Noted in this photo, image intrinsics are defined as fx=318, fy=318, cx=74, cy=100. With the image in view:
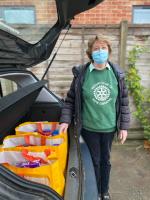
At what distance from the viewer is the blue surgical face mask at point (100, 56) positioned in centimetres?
253

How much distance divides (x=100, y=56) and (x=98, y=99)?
343 millimetres

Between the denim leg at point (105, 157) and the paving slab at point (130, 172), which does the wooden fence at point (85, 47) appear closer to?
the paving slab at point (130, 172)

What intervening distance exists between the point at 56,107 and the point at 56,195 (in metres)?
1.34

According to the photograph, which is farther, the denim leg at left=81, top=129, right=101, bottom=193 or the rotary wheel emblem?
the denim leg at left=81, top=129, right=101, bottom=193

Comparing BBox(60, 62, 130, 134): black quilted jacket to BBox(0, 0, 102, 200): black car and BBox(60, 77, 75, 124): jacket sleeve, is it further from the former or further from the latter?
BBox(0, 0, 102, 200): black car

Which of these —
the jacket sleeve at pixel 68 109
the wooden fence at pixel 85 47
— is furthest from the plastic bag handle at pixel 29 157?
the wooden fence at pixel 85 47

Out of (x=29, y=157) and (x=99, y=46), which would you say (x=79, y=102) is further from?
(x=29, y=157)

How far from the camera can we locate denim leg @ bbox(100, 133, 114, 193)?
2.73 meters

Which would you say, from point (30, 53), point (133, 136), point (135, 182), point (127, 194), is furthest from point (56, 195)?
point (133, 136)

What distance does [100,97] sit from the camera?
8.34 ft

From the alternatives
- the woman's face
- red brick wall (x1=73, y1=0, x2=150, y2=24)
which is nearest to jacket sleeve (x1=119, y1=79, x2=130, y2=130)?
the woman's face

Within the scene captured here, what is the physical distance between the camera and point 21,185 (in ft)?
4.41

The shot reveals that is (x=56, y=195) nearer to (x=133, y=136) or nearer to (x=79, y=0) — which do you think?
(x=79, y=0)

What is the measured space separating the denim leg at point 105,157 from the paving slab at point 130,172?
0.48m
